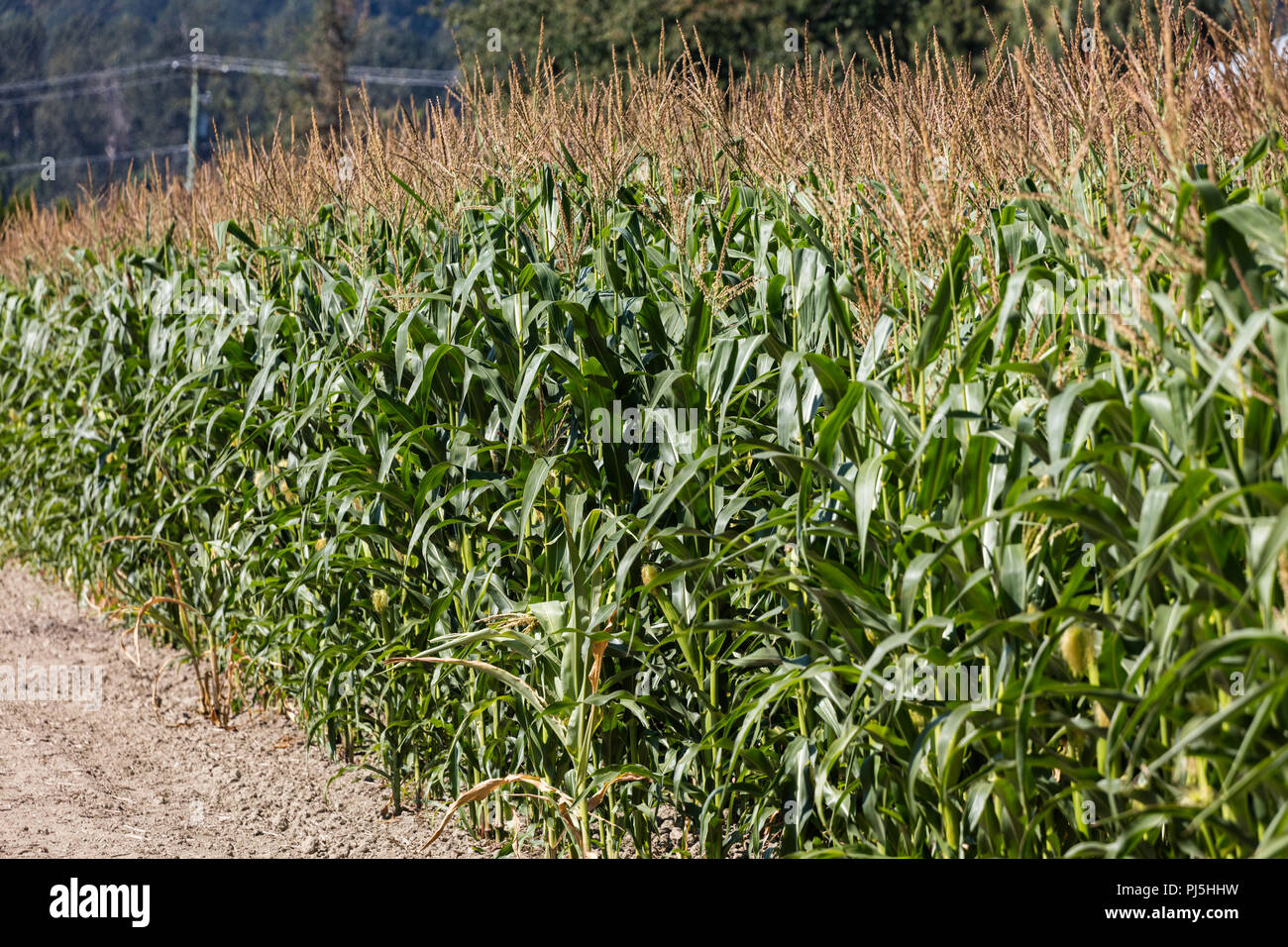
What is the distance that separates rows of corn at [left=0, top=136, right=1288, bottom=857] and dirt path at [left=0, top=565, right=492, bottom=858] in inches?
7.4

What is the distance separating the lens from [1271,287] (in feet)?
6.31

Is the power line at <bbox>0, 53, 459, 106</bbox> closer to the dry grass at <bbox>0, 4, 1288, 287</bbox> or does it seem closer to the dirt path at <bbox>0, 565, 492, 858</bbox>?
the dry grass at <bbox>0, 4, 1288, 287</bbox>

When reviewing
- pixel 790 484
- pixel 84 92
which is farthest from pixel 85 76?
pixel 790 484

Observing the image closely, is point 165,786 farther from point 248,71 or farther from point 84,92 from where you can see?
point 248,71

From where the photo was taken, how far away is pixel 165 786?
455 centimetres

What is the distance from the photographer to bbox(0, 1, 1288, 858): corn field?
1.91 meters

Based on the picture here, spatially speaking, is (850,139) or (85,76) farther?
(85,76)

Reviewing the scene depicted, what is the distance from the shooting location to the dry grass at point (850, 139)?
2.41m

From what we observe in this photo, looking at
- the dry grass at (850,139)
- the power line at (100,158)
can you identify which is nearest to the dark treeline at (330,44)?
the dry grass at (850,139)

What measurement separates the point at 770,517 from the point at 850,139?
2211 mm

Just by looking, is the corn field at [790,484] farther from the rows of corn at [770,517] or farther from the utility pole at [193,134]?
the utility pole at [193,134]

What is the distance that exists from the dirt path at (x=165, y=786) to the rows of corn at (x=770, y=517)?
188 mm
